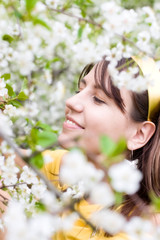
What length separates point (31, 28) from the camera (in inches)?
44.0

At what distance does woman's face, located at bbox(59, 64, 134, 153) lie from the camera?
1.57 meters

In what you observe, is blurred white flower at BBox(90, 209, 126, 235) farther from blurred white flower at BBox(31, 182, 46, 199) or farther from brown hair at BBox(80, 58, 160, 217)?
brown hair at BBox(80, 58, 160, 217)

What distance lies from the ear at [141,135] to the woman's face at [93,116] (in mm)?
43

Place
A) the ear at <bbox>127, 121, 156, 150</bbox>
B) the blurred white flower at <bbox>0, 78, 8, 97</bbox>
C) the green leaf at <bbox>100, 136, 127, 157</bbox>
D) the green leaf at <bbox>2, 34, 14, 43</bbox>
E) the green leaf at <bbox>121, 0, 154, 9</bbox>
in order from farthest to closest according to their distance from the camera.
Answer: the green leaf at <bbox>121, 0, 154, 9</bbox> → the ear at <bbox>127, 121, 156, 150</bbox> → the blurred white flower at <bbox>0, 78, 8, 97</bbox> → the green leaf at <bbox>2, 34, 14, 43</bbox> → the green leaf at <bbox>100, 136, 127, 157</bbox>

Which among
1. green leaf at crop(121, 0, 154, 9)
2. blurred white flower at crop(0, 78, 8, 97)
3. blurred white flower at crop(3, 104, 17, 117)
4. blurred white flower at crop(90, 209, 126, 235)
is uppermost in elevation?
green leaf at crop(121, 0, 154, 9)

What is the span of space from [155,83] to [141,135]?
0.86 ft

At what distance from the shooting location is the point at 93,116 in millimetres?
1584

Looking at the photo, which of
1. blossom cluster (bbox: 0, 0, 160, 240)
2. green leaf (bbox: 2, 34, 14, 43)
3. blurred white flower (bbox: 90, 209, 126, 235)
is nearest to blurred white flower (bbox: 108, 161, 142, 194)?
blossom cluster (bbox: 0, 0, 160, 240)

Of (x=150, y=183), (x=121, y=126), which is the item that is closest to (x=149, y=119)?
(x=121, y=126)

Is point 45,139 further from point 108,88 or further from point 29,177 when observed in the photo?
point 108,88

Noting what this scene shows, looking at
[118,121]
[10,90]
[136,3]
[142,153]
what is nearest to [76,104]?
[118,121]

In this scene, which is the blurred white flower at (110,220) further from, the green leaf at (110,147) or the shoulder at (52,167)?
the shoulder at (52,167)

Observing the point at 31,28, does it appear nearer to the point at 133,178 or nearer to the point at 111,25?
the point at 111,25

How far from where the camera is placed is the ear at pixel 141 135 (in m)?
1.70
